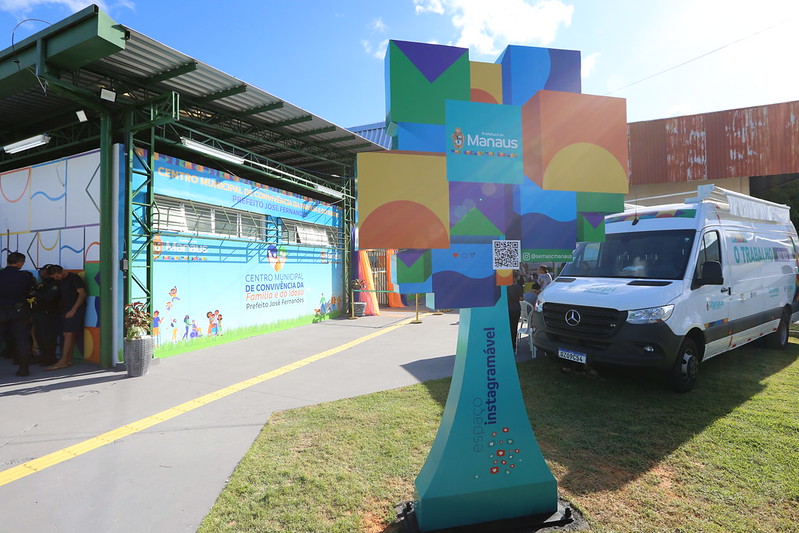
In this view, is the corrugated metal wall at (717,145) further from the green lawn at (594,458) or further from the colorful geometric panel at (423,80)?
the colorful geometric panel at (423,80)

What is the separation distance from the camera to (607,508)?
2703 mm

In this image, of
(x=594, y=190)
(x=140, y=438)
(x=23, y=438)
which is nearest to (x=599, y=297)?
(x=594, y=190)

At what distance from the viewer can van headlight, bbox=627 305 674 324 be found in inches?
179

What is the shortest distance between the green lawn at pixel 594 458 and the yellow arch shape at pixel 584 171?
83.6 inches

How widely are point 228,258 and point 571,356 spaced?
7.40 meters

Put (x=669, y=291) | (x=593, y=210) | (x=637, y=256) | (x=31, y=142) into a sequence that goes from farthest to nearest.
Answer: (x=31, y=142)
(x=637, y=256)
(x=669, y=291)
(x=593, y=210)

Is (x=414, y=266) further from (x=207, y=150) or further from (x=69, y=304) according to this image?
(x=69, y=304)

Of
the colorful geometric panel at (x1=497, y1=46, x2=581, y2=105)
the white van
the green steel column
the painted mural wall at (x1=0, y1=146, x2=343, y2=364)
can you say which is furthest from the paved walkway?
the colorful geometric panel at (x1=497, y1=46, x2=581, y2=105)

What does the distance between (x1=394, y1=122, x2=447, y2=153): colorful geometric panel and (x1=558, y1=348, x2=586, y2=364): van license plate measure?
371 centimetres

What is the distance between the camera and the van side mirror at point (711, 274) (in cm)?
485

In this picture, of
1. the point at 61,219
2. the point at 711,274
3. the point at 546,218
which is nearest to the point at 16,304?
the point at 61,219

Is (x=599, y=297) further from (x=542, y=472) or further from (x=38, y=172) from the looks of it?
(x=38, y=172)

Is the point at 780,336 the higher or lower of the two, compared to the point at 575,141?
lower

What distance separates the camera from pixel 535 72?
8.50 feet
